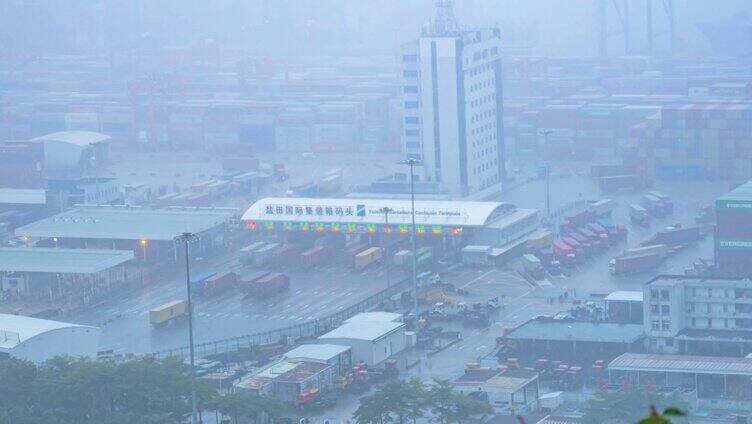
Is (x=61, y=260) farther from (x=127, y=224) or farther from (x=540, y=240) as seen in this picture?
(x=540, y=240)

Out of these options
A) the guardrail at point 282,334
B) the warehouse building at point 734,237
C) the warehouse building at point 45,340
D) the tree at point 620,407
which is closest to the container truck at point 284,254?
the guardrail at point 282,334

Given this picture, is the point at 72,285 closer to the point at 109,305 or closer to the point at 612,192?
the point at 109,305

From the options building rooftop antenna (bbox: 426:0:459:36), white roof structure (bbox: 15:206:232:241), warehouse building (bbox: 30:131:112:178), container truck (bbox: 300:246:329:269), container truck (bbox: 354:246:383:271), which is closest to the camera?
container truck (bbox: 354:246:383:271)

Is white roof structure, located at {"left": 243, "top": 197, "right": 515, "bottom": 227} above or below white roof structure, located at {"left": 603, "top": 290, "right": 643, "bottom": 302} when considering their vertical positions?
above

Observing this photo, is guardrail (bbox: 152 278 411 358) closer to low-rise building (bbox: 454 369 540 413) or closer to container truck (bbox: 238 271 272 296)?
container truck (bbox: 238 271 272 296)

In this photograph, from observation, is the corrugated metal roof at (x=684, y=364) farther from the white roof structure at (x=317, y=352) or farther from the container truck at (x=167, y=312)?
the container truck at (x=167, y=312)

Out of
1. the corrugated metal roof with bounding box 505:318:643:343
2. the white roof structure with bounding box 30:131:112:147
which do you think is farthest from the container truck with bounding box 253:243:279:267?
the white roof structure with bounding box 30:131:112:147
